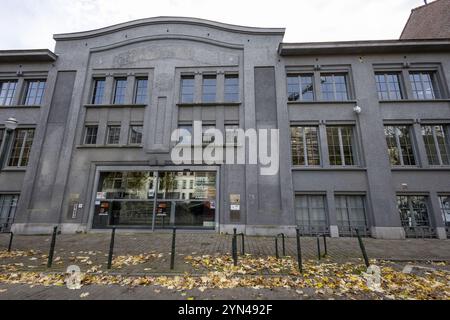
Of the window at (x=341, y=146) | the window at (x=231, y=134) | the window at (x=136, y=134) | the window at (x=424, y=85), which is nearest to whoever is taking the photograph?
the window at (x=341, y=146)

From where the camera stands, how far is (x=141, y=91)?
47.7ft

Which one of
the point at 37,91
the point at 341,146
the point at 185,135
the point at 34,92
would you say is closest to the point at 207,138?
the point at 185,135

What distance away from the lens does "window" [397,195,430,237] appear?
11.4 meters

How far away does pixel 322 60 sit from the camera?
13.7 m

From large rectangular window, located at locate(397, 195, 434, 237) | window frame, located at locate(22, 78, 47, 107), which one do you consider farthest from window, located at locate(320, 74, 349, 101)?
window frame, located at locate(22, 78, 47, 107)

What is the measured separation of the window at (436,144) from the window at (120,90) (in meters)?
19.6

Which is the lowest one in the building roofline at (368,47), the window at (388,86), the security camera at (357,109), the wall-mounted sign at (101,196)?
the wall-mounted sign at (101,196)

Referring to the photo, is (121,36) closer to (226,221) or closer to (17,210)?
(17,210)

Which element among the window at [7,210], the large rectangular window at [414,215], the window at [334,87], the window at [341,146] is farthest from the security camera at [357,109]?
the window at [7,210]

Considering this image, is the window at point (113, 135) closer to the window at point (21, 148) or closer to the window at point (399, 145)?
the window at point (21, 148)

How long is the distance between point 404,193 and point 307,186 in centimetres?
540

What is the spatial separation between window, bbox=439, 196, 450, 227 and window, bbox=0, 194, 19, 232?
2528 cm

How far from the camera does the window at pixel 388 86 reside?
1326 centimetres
